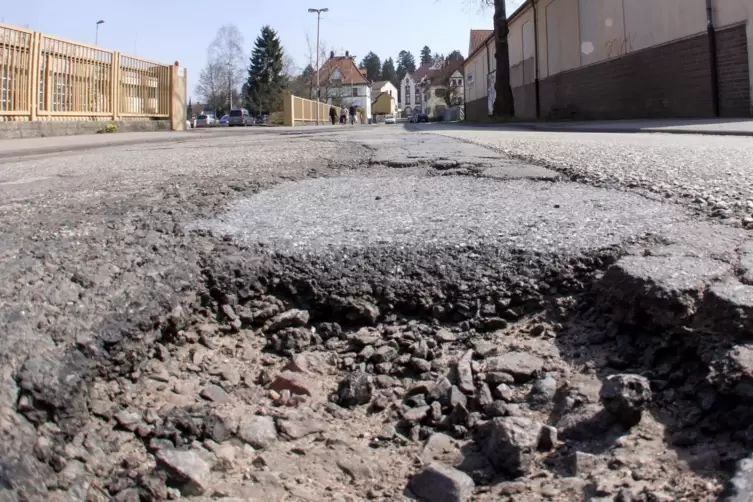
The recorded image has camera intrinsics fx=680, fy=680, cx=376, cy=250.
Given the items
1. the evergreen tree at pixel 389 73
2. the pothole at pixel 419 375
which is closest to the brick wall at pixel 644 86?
the pothole at pixel 419 375

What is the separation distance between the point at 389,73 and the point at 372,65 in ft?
26.2

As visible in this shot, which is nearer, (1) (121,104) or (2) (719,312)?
(2) (719,312)

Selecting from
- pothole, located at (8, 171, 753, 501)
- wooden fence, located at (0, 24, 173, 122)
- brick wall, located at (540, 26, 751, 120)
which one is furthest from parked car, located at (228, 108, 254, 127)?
pothole, located at (8, 171, 753, 501)

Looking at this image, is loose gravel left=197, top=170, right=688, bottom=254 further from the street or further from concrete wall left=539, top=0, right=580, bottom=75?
concrete wall left=539, top=0, right=580, bottom=75

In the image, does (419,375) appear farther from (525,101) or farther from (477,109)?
(477,109)

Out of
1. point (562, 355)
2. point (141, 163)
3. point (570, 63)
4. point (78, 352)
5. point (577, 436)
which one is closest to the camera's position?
point (577, 436)

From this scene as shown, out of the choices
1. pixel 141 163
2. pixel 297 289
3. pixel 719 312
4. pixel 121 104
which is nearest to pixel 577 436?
pixel 719 312

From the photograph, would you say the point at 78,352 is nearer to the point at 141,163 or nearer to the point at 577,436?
the point at 577,436

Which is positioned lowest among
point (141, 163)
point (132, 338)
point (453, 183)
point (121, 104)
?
point (132, 338)

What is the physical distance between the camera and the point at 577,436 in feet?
4.85

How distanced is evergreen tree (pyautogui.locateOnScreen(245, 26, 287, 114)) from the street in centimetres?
7559

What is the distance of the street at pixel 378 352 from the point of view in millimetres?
1356

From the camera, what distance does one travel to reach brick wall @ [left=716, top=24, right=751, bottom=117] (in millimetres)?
14336

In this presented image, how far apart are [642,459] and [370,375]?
702 millimetres
